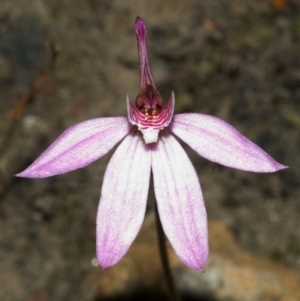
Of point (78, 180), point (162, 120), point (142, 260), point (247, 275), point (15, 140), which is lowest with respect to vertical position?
point (247, 275)

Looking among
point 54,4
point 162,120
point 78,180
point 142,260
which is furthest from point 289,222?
point 54,4

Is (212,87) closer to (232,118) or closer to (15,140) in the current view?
(232,118)

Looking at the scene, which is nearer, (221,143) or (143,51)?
(221,143)

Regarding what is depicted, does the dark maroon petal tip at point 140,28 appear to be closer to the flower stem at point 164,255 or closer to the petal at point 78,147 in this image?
the petal at point 78,147

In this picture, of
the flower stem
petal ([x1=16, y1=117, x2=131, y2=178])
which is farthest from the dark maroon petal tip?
the flower stem

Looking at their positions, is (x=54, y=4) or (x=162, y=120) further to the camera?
(x=54, y=4)

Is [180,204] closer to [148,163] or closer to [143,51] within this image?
[148,163]

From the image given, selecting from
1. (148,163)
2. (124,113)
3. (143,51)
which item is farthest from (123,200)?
(124,113)
